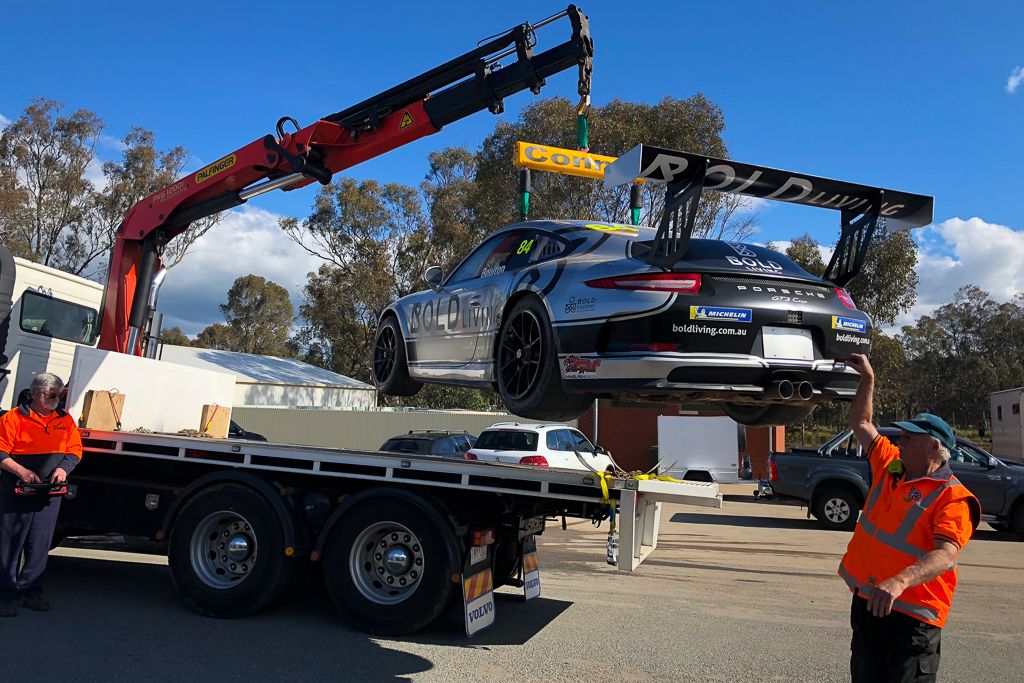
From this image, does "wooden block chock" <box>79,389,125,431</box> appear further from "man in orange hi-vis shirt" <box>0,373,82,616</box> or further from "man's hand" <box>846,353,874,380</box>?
"man's hand" <box>846,353,874,380</box>

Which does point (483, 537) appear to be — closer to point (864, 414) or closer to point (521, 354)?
point (521, 354)

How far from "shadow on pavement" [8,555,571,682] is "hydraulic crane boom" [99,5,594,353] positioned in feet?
8.12

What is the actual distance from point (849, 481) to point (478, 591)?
8.15 meters

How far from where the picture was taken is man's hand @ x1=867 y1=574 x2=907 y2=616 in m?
2.74

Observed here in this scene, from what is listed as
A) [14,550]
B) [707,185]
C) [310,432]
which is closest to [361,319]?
[310,432]

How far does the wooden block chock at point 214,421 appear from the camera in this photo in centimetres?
752

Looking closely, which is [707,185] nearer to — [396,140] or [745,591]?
[396,140]

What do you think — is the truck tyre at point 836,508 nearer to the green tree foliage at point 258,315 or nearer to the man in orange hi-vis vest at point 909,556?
the man in orange hi-vis vest at point 909,556

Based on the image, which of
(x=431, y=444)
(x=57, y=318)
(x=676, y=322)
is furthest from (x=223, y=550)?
(x=431, y=444)

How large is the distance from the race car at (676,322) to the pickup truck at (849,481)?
296 inches

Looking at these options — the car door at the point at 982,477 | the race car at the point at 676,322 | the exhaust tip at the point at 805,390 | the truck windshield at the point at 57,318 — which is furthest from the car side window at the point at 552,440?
the exhaust tip at the point at 805,390

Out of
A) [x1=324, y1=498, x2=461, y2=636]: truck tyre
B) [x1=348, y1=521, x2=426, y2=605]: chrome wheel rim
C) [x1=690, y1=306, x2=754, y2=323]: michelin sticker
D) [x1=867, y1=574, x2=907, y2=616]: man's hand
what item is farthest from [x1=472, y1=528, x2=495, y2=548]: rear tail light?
[x1=867, y1=574, x2=907, y2=616]: man's hand

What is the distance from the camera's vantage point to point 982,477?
1166 cm

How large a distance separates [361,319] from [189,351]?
6570mm
